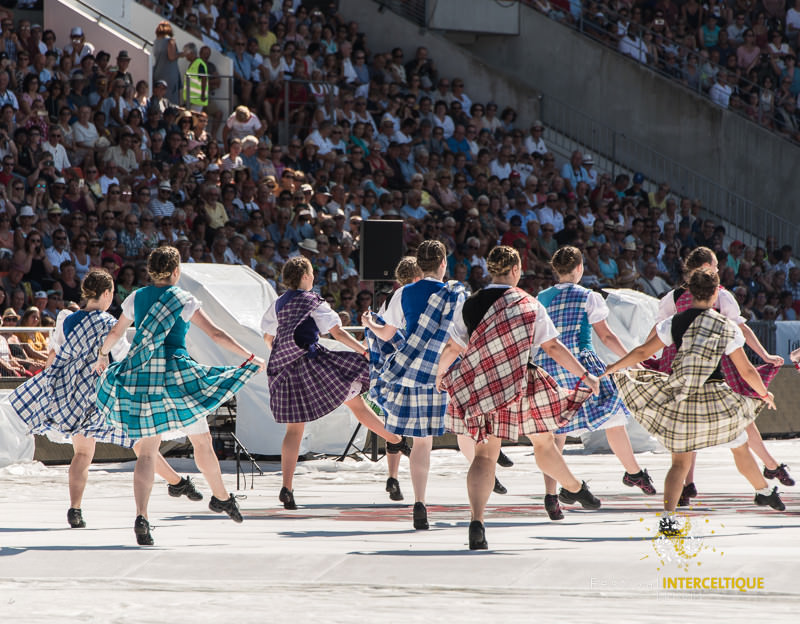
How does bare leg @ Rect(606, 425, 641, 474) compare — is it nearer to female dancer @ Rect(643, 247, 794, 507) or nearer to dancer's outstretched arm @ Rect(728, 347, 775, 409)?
female dancer @ Rect(643, 247, 794, 507)

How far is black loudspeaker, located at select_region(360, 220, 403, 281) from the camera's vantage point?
14008 mm

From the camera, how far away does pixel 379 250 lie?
46.0 ft

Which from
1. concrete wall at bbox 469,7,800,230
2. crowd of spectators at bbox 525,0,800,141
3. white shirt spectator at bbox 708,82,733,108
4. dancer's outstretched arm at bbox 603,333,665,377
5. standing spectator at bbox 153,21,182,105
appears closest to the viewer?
dancer's outstretched arm at bbox 603,333,665,377

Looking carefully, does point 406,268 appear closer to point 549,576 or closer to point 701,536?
point 701,536

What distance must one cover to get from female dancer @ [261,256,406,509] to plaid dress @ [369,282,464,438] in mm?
1072

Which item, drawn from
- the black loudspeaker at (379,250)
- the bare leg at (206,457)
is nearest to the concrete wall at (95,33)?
the black loudspeaker at (379,250)

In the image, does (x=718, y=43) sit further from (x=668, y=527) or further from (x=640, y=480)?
(x=668, y=527)

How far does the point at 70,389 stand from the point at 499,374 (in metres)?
2.79

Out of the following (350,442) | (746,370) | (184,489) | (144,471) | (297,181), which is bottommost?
(350,442)

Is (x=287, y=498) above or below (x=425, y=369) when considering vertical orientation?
below

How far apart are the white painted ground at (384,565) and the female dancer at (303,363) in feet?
2.12

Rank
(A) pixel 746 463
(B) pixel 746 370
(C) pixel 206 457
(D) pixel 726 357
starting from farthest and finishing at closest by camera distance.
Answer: (D) pixel 726 357 < (A) pixel 746 463 < (C) pixel 206 457 < (B) pixel 746 370

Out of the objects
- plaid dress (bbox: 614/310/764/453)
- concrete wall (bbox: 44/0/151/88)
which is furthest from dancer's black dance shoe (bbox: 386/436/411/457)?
concrete wall (bbox: 44/0/151/88)

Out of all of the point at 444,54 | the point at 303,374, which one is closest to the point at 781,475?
the point at 303,374
